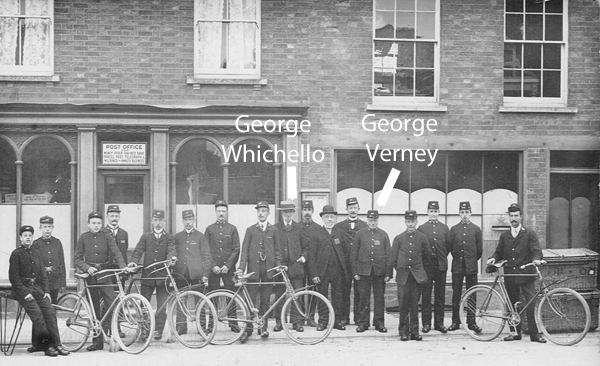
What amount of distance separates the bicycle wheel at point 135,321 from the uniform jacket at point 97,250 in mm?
588

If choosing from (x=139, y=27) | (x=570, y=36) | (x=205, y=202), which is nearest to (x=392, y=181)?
(x=205, y=202)

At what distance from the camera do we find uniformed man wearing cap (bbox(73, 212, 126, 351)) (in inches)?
359

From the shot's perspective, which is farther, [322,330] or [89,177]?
[89,177]

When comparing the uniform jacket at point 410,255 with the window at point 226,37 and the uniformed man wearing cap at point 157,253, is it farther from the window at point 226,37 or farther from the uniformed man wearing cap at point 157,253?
the window at point 226,37

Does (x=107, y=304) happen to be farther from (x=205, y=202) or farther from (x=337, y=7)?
(x=337, y=7)

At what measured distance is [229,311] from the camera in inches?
365

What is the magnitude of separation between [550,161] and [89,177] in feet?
24.8

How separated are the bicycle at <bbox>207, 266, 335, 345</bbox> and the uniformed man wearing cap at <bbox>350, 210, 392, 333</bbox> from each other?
97 centimetres

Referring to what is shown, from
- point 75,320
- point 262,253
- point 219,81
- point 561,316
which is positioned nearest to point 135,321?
point 75,320

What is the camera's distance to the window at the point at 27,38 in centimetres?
1101

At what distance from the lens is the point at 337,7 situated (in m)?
11.5

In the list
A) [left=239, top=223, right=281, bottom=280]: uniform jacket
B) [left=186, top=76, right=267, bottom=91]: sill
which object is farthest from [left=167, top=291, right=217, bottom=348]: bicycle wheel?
[left=186, top=76, right=267, bottom=91]: sill

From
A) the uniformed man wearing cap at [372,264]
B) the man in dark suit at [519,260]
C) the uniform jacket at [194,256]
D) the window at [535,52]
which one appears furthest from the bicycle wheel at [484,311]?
the window at [535,52]

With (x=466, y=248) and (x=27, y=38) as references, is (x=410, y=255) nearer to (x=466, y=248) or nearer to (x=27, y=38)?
(x=466, y=248)
